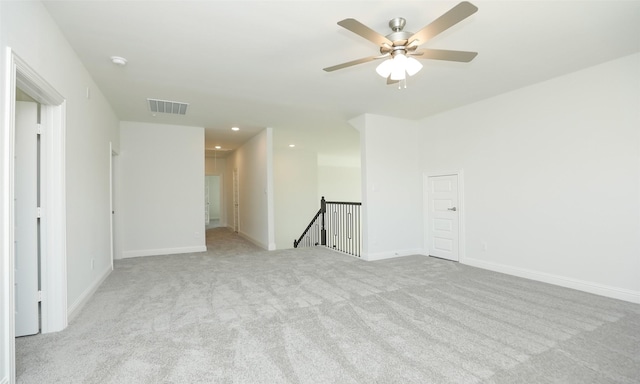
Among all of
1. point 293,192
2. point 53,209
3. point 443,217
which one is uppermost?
point 293,192

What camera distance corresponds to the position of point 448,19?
195cm

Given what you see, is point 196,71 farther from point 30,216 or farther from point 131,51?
point 30,216

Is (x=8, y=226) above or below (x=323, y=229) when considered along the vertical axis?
above

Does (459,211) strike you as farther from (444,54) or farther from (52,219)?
(52,219)

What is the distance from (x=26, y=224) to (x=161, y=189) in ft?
11.8

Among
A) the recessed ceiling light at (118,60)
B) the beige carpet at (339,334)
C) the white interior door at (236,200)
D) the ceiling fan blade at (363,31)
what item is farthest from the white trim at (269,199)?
the ceiling fan blade at (363,31)

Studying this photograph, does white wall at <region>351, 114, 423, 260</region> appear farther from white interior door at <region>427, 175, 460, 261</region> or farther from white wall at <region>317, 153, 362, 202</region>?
white wall at <region>317, 153, 362, 202</region>

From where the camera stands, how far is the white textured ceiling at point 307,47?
7.84 feet

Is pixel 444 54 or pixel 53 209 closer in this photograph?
pixel 444 54

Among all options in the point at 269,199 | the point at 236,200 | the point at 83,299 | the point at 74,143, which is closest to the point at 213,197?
the point at 236,200

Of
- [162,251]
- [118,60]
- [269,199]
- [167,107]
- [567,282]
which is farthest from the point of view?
Answer: [269,199]

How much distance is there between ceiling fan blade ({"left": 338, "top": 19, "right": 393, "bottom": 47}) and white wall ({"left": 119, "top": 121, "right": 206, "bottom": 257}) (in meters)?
5.03

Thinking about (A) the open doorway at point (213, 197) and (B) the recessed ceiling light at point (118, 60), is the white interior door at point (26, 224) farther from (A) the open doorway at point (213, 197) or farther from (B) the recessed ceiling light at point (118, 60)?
(A) the open doorway at point (213, 197)

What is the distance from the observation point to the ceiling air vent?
4589 mm
